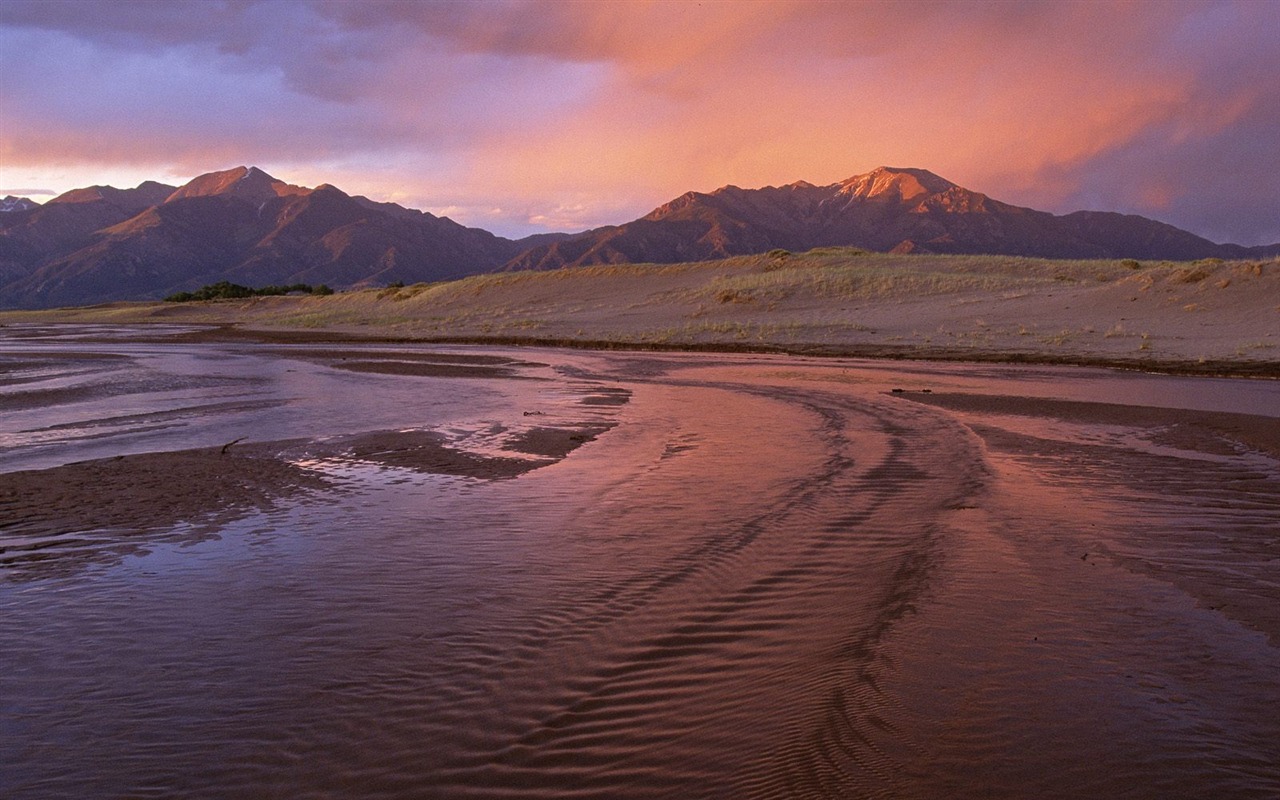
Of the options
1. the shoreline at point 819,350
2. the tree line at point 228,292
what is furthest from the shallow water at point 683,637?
the tree line at point 228,292

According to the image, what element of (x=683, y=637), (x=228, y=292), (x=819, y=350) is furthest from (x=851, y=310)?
(x=228, y=292)

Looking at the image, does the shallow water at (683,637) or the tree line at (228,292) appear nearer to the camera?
the shallow water at (683,637)

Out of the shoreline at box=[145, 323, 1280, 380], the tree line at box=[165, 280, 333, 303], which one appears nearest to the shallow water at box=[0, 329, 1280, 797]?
the shoreline at box=[145, 323, 1280, 380]

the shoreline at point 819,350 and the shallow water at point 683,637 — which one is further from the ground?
the shoreline at point 819,350

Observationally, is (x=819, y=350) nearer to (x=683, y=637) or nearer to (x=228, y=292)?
(x=683, y=637)

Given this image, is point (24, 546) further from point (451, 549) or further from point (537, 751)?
point (537, 751)

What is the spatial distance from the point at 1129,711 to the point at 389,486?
774 centimetres

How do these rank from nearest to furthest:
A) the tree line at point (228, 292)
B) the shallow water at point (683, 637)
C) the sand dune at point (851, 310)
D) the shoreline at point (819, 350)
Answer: the shallow water at point (683, 637) → the shoreline at point (819, 350) → the sand dune at point (851, 310) → the tree line at point (228, 292)

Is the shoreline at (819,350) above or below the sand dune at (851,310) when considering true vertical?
below

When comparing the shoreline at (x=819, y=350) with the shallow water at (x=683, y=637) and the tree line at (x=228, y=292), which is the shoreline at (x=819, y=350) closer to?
the shallow water at (x=683, y=637)

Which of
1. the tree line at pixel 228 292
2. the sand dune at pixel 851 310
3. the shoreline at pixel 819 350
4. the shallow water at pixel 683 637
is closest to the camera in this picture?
the shallow water at pixel 683 637

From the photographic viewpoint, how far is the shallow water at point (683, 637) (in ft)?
13.2

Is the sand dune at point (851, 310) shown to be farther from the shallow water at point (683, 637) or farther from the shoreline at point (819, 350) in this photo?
the shallow water at point (683, 637)

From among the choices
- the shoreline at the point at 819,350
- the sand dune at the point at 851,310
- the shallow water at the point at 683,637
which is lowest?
the shallow water at the point at 683,637
